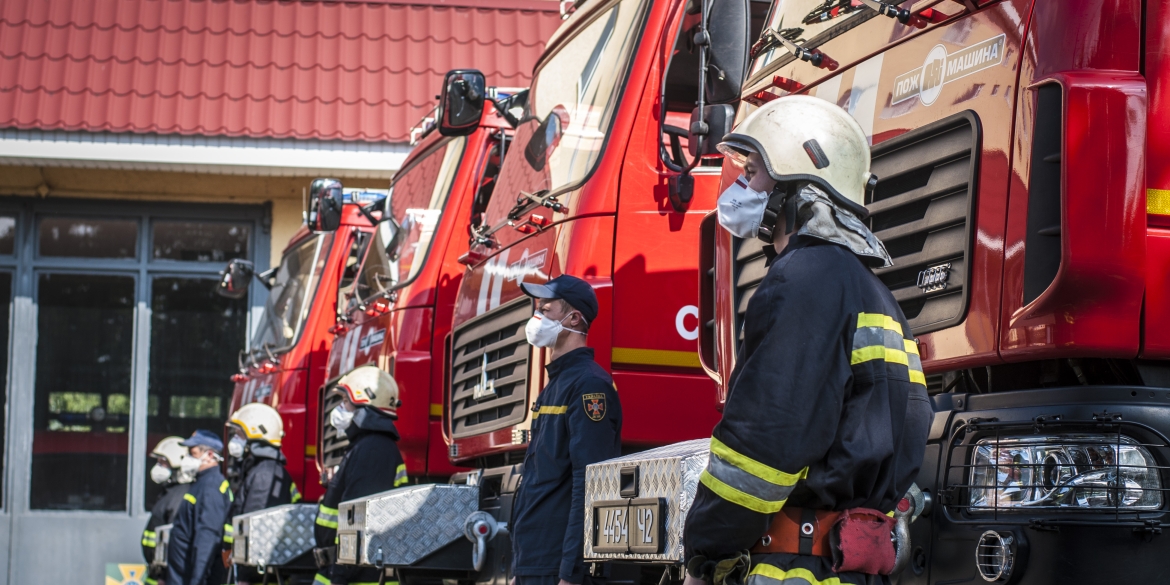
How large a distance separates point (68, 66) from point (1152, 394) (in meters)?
13.0

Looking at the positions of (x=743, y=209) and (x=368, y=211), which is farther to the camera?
(x=368, y=211)

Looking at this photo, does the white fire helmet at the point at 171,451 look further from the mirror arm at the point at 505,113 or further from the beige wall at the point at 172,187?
the mirror arm at the point at 505,113

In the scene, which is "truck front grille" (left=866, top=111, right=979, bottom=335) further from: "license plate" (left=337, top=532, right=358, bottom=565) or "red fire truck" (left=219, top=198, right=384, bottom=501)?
"red fire truck" (left=219, top=198, right=384, bottom=501)

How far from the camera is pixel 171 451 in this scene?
45.5 feet

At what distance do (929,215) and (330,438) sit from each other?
6041mm

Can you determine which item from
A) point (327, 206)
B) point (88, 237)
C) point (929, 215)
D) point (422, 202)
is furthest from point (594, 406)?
point (88, 237)

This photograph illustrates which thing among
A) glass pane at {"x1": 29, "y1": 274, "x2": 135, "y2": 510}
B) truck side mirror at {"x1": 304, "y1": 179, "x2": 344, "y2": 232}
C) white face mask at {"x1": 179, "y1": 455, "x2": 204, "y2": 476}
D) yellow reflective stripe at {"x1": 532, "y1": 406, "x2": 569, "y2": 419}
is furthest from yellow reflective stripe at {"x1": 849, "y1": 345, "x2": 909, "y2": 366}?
glass pane at {"x1": 29, "y1": 274, "x2": 135, "y2": 510}

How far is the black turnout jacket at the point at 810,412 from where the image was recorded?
9.26 feet

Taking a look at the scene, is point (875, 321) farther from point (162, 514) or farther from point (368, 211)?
point (162, 514)

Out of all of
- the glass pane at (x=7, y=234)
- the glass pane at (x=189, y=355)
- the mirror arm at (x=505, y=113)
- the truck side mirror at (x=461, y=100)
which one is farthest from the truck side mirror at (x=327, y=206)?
the glass pane at (x=7, y=234)

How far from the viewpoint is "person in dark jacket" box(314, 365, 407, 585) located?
7387 mm

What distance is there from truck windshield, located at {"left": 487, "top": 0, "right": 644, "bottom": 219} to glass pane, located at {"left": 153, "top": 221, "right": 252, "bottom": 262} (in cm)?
936

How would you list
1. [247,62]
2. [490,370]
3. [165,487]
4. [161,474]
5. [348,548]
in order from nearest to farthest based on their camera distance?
1. [490,370]
2. [348,548]
3. [165,487]
4. [161,474]
5. [247,62]

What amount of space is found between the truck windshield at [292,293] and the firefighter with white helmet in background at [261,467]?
88 cm
